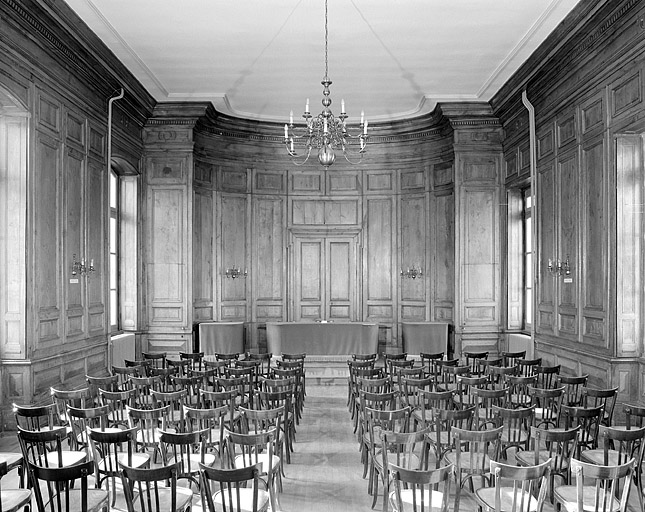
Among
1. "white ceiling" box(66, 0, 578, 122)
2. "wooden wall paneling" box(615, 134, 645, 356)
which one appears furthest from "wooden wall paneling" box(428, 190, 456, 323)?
"wooden wall paneling" box(615, 134, 645, 356)

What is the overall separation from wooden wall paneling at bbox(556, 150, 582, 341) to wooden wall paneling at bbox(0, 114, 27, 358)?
728 centimetres

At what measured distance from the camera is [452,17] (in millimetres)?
8445

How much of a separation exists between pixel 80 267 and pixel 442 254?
7.48m

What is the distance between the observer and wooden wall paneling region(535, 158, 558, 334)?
994 cm

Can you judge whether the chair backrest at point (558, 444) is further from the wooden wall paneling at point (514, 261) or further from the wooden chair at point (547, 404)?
the wooden wall paneling at point (514, 261)

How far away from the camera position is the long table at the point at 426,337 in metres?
12.9

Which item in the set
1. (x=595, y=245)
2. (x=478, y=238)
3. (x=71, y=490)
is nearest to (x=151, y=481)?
(x=71, y=490)

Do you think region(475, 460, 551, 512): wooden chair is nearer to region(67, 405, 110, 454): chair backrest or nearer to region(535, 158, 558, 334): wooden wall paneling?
region(67, 405, 110, 454): chair backrest

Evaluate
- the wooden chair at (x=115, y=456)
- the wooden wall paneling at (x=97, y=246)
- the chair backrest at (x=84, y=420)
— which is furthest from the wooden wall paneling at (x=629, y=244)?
the wooden wall paneling at (x=97, y=246)

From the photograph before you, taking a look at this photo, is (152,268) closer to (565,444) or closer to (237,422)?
(237,422)

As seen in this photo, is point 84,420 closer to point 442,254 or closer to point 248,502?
point 248,502

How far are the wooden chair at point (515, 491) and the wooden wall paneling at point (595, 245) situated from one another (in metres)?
3.79

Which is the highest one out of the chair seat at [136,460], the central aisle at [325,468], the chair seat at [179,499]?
the chair seat at [136,460]

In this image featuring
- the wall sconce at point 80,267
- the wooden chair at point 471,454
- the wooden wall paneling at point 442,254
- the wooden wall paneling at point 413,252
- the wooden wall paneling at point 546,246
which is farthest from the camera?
the wooden wall paneling at point 413,252
